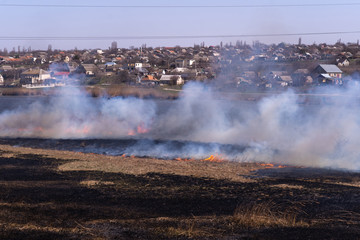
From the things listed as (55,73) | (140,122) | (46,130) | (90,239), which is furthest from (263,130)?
(55,73)

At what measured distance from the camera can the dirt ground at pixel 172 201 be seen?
451 inches

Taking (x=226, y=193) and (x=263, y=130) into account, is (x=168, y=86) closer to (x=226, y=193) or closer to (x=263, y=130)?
(x=263, y=130)

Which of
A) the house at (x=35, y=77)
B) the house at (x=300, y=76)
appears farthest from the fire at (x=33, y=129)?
the house at (x=35, y=77)

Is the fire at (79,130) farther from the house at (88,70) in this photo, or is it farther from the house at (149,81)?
the house at (88,70)

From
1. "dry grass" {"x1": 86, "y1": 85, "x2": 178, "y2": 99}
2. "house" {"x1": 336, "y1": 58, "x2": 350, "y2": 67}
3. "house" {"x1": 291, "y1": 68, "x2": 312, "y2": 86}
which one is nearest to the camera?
"house" {"x1": 291, "y1": 68, "x2": 312, "y2": 86}

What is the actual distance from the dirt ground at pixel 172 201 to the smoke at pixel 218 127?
503cm

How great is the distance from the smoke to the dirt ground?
5.03m

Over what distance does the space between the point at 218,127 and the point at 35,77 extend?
65623mm

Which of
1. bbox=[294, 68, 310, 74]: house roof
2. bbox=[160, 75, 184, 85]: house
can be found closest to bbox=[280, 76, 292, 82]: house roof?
bbox=[294, 68, 310, 74]: house roof

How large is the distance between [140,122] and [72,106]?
1241 cm

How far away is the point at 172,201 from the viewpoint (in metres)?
15.1

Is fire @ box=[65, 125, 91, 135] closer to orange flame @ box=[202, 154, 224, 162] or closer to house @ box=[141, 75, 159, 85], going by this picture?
orange flame @ box=[202, 154, 224, 162]

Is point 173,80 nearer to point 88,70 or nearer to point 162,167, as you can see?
point 88,70

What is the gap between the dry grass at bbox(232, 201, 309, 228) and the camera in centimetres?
1210
